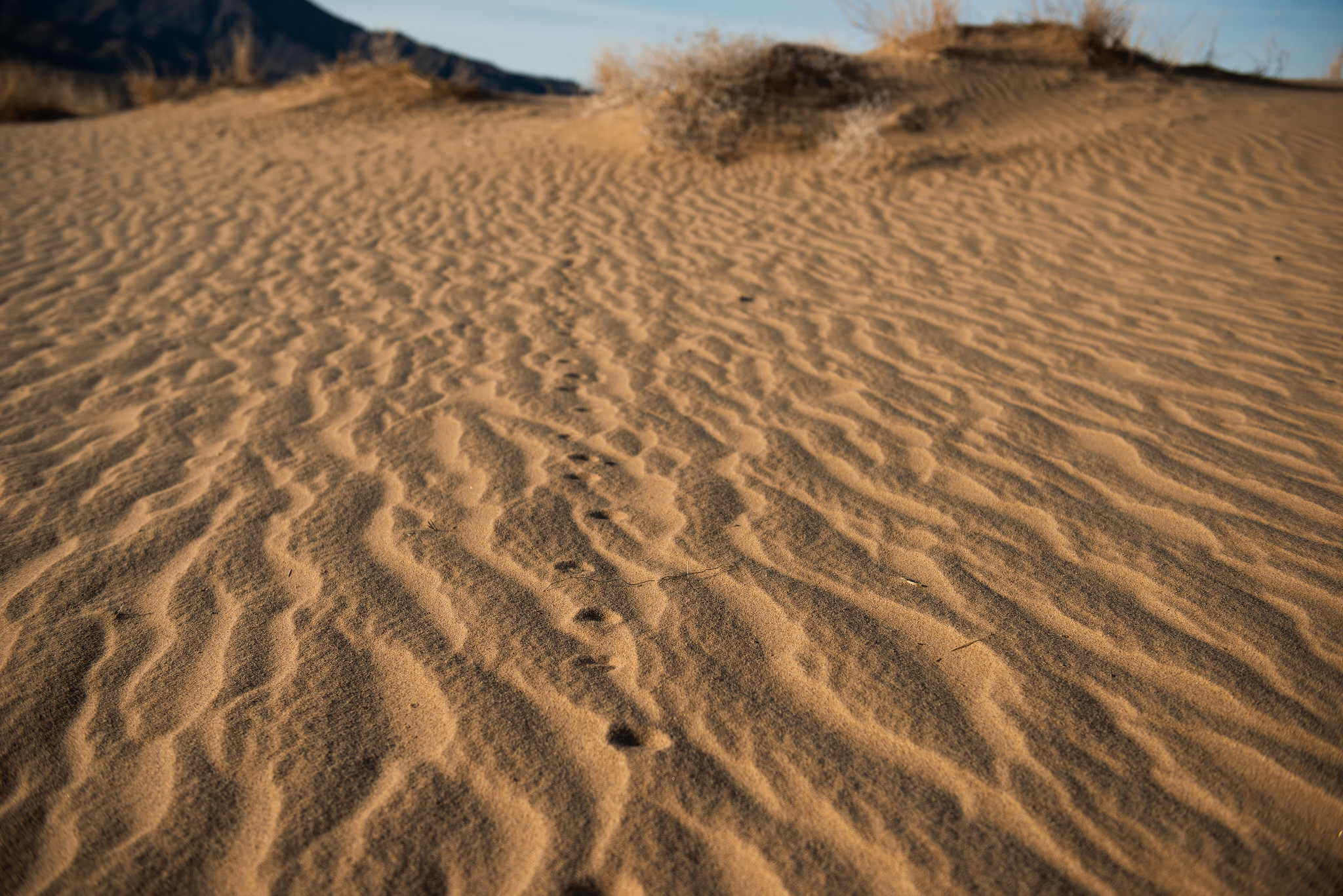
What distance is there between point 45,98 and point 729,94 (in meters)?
14.2

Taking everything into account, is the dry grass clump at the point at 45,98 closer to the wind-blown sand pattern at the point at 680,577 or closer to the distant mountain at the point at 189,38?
the wind-blown sand pattern at the point at 680,577

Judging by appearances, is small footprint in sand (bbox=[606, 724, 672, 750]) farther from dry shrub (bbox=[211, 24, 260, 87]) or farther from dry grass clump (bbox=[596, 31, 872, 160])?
dry shrub (bbox=[211, 24, 260, 87])

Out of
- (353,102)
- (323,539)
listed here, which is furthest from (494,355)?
(353,102)

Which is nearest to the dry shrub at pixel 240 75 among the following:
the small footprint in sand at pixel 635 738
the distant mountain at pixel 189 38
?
the small footprint in sand at pixel 635 738

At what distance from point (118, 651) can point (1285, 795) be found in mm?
2862

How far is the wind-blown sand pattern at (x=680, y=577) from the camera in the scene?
1.51m

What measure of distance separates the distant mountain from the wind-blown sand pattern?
39.8 metres

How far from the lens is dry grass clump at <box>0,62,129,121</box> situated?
42.1ft

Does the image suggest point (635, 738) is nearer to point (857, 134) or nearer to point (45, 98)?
point (857, 134)

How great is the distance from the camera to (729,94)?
8.59 metres

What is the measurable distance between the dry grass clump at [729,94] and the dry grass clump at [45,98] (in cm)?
1171

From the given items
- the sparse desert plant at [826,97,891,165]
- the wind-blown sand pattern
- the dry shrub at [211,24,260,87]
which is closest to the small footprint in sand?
the wind-blown sand pattern

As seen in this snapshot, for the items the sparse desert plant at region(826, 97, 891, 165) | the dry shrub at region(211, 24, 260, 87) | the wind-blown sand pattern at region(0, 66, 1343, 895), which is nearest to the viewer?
the wind-blown sand pattern at region(0, 66, 1343, 895)

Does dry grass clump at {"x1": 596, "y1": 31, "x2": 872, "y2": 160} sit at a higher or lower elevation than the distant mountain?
lower
